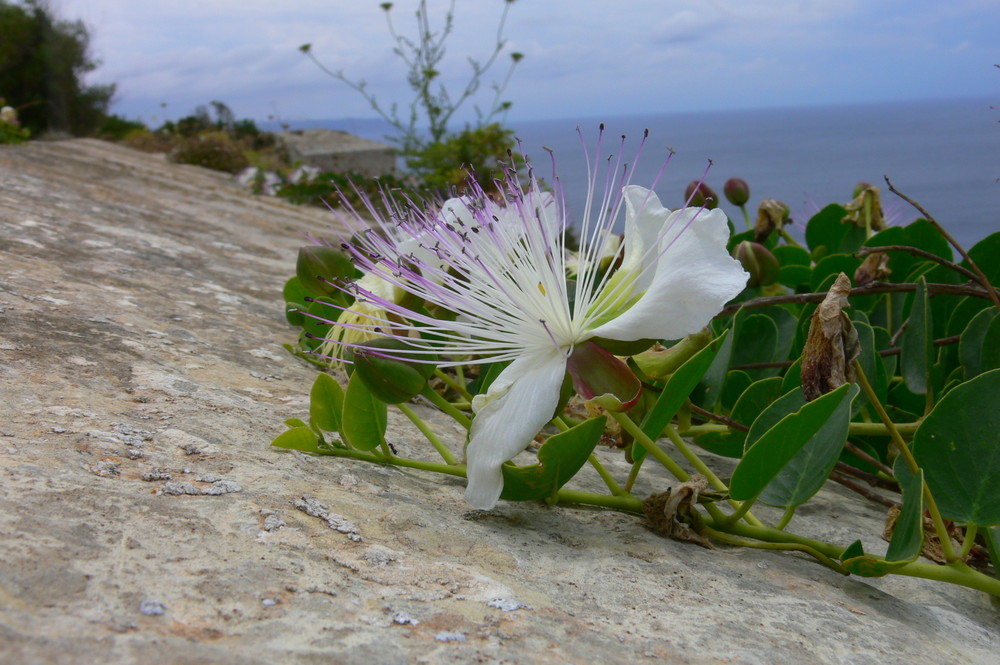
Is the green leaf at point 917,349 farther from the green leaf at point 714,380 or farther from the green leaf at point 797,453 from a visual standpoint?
the green leaf at point 797,453

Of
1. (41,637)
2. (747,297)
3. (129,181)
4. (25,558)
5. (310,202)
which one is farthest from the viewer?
(310,202)

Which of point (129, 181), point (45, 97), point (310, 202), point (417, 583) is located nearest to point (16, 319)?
point (417, 583)

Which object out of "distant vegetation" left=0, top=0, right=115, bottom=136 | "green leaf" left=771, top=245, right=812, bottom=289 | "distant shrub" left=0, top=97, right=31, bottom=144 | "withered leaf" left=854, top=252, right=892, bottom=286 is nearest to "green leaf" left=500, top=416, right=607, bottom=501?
"withered leaf" left=854, top=252, right=892, bottom=286

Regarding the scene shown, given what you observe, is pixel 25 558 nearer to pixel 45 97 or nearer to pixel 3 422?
pixel 3 422

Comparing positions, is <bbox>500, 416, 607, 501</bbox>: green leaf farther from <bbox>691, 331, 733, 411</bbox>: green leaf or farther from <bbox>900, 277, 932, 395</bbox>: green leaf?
<bbox>900, 277, 932, 395</bbox>: green leaf

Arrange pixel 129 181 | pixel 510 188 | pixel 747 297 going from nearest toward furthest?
1. pixel 510 188
2. pixel 747 297
3. pixel 129 181

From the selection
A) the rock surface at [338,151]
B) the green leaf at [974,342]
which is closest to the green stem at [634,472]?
the green leaf at [974,342]

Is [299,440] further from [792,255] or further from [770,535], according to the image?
[792,255]
